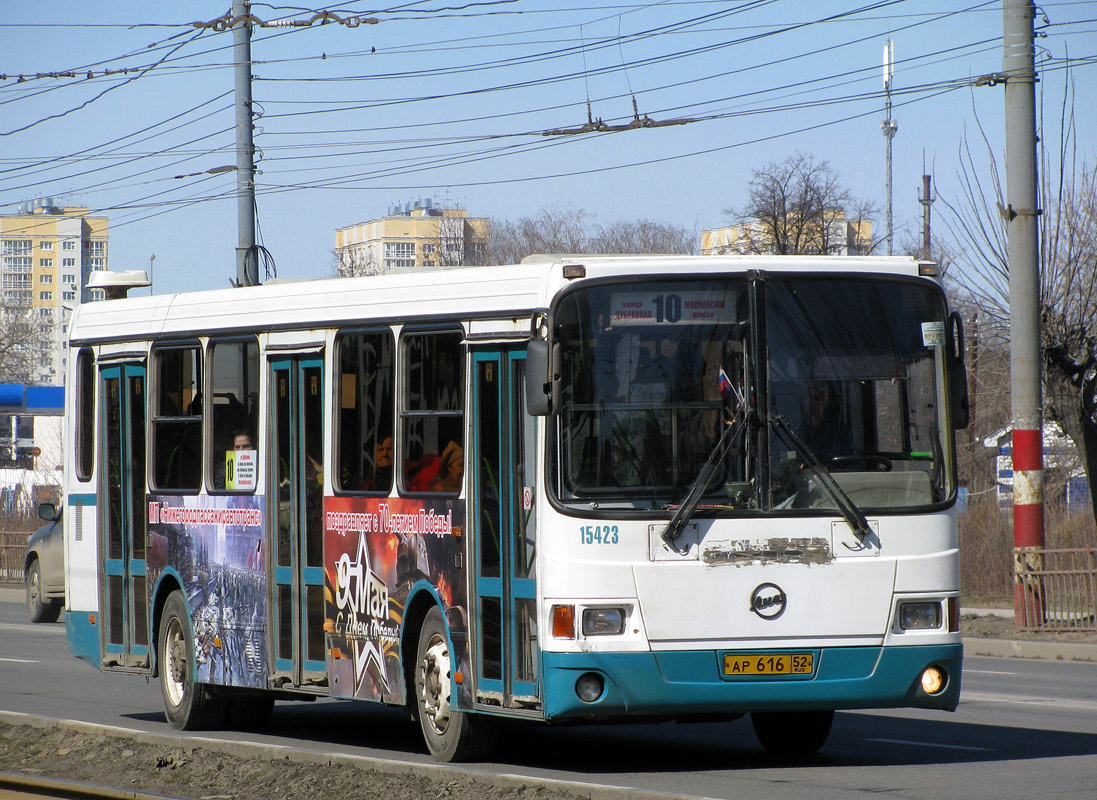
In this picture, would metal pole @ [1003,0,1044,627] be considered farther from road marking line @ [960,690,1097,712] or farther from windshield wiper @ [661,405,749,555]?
windshield wiper @ [661,405,749,555]

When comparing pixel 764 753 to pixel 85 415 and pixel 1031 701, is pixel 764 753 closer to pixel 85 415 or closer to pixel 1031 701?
pixel 1031 701

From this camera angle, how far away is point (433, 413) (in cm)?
1026

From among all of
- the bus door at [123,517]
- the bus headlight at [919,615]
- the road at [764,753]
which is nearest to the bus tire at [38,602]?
the road at [764,753]

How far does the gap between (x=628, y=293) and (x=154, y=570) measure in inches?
206

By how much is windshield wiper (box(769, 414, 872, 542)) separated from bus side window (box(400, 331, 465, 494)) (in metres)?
1.84

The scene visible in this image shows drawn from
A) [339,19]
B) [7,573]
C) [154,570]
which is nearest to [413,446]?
[154,570]

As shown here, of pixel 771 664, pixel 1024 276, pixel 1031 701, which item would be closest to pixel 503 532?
pixel 771 664

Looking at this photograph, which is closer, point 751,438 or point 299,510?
point 751,438

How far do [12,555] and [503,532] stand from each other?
29355 millimetres

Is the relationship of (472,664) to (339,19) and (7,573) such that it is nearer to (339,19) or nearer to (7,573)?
(339,19)

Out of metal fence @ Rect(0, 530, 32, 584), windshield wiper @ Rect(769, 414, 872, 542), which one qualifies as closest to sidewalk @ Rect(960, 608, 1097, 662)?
windshield wiper @ Rect(769, 414, 872, 542)

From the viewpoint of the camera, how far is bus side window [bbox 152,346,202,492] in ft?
41.2

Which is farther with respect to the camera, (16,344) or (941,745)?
(16,344)

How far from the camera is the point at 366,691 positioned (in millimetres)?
10781
